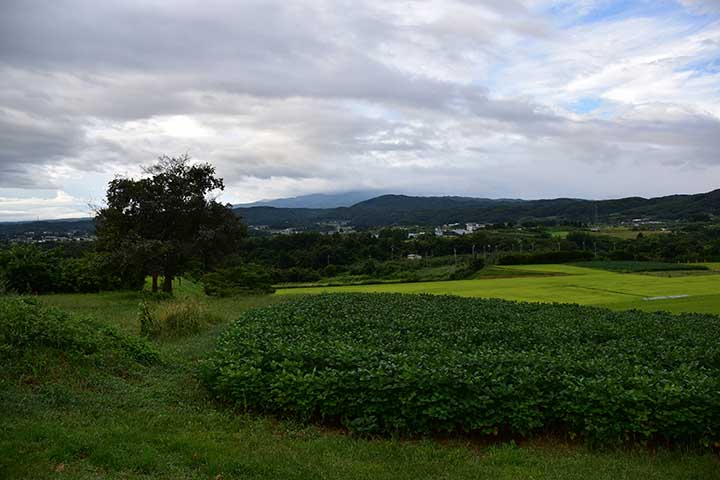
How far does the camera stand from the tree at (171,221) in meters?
27.8

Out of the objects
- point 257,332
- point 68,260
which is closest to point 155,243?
point 68,260

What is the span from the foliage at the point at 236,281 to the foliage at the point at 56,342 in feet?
67.6

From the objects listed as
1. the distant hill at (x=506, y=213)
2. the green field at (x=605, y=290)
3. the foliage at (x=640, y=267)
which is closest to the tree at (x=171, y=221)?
the green field at (x=605, y=290)

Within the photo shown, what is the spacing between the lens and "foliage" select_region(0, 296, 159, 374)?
31.9 feet

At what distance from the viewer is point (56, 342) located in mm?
10531

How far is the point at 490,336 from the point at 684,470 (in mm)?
5854

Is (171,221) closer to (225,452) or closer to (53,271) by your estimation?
(53,271)

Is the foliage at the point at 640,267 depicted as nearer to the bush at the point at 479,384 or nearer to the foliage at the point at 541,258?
the foliage at the point at 541,258

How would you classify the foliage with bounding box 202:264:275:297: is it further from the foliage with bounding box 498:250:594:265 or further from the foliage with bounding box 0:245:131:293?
the foliage with bounding box 498:250:594:265

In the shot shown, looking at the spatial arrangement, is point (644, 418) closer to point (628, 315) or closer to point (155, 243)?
point (628, 315)

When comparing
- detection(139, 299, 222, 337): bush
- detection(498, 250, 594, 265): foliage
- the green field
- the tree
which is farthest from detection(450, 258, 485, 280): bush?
detection(139, 299, 222, 337): bush

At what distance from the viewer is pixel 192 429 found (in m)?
7.47

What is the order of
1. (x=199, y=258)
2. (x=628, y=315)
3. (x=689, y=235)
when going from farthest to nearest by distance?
(x=689, y=235) → (x=199, y=258) → (x=628, y=315)

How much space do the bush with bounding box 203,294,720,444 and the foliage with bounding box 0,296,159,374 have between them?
2.20 metres
